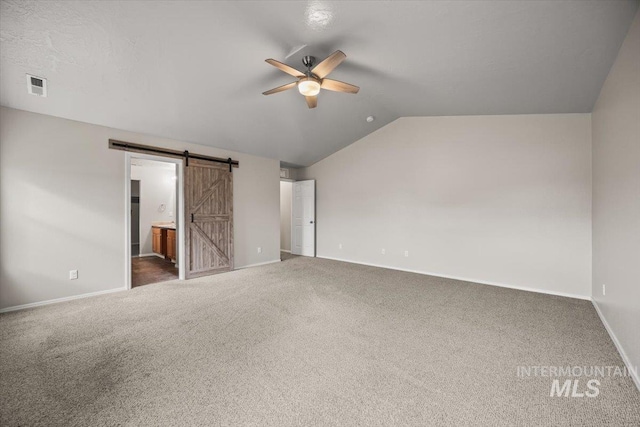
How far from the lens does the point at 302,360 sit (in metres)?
2.16

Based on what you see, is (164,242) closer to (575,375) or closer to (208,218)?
(208,218)

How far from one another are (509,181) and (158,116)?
5798 mm

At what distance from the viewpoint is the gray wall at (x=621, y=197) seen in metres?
2.08

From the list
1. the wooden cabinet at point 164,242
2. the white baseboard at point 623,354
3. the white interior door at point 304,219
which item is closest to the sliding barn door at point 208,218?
the wooden cabinet at point 164,242

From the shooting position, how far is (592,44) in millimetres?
2502

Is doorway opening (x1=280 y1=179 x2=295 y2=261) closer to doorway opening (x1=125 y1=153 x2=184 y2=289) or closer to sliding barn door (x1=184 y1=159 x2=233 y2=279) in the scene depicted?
sliding barn door (x1=184 y1=159 x2=233 y2=279)

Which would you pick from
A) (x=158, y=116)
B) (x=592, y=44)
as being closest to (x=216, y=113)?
(x=158, y=116)

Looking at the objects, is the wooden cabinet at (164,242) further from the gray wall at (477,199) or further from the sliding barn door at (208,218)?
the gray wall at (477,199)

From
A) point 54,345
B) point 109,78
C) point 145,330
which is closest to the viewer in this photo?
point 54,345

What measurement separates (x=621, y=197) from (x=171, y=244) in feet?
24.5

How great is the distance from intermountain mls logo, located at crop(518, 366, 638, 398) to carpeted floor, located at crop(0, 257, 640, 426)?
5cm

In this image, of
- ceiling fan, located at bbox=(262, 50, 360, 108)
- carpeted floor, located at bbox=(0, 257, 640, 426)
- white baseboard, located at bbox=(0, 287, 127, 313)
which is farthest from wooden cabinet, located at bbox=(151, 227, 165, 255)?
ceiling fan, located at bbox=(262, 50, 360, 108)

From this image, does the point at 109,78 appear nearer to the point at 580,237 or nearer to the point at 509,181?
the point at 509,181

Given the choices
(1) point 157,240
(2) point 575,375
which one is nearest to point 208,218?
(1) point 157,240
